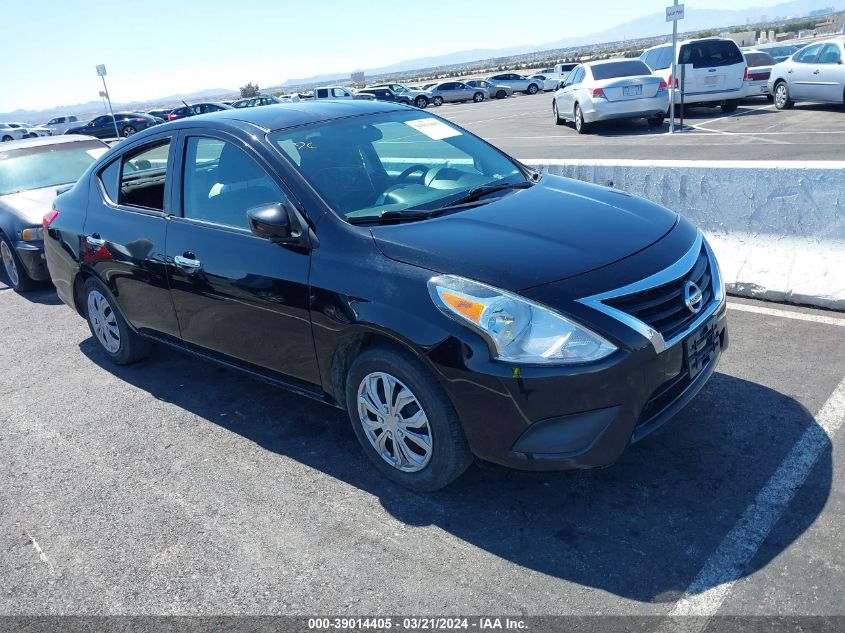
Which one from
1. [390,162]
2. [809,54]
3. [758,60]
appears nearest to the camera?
[390,162]

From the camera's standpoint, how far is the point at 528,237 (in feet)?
11.0

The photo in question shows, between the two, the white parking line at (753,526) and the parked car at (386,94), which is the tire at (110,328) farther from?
the parked car at (386,94)

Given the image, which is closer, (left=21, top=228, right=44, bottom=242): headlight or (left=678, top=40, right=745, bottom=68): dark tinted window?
(left=21, top=228, right=44, bottom=242): headlight

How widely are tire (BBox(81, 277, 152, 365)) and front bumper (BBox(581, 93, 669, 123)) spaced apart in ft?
44.0

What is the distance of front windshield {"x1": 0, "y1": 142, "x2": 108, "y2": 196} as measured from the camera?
329 inches

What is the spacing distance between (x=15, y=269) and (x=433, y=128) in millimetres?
5606

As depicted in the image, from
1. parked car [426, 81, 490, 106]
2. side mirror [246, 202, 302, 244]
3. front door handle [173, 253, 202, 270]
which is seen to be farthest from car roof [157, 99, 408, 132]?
parked car [426, 81, 490, 106]

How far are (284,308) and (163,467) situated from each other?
117 cm

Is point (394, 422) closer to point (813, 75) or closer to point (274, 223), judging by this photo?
point (274, 223)

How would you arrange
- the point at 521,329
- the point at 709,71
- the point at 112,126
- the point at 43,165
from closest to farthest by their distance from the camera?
the point at 521,329 < the point at 43,165 < the point at 709,71 < the point at 112,126

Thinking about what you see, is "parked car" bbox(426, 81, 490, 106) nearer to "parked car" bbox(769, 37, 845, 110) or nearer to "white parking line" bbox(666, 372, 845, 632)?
"parked car" bbox(769, 37, 845, 110)

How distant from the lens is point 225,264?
156 inches

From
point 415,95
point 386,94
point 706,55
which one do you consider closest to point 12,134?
point 386,94

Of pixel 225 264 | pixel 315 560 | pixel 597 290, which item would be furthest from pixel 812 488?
pixel 225 264
